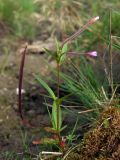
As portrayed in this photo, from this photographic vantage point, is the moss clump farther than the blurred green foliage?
No

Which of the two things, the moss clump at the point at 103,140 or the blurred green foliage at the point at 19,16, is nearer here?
the moss clump at the point at 103,140

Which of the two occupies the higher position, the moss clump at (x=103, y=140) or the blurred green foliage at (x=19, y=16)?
the blurred green foliage at (x=19, y=16)

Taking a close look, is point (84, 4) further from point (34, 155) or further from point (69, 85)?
point (34, 155)

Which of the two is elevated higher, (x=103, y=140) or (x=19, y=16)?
(x=19, y=16)

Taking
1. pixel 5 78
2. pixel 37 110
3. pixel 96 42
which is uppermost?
pixel 96 42

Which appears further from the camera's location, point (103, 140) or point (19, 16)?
point (19, 16)

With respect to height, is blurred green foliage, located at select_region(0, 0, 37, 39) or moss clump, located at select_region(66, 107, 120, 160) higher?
blurred green foliage, located at select_region(0, 0, 37, 39)

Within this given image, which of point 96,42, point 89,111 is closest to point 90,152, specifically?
point 89,111

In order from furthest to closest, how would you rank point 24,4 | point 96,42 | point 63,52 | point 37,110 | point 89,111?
point 24,4 → point 96,42 → point 37,110 → point 89,111 → point 63,52
